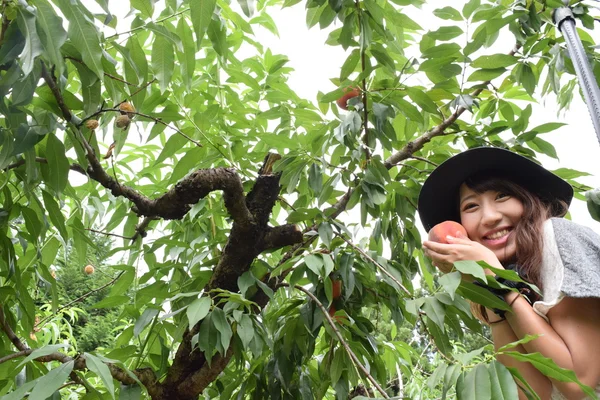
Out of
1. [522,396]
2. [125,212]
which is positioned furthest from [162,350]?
[522,396]

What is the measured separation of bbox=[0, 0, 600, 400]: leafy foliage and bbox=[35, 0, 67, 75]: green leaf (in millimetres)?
77

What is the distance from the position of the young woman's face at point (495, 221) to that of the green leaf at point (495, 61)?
350mm

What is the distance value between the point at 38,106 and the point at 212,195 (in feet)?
2.23

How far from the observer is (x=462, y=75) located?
1.21 meters

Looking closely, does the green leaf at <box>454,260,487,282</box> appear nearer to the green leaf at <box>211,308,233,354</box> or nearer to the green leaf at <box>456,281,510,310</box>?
the green leaf at <box>456,281,510,310</box>

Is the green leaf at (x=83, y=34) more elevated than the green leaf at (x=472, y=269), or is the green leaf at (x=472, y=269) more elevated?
the green leaf at (x=83, y=34)

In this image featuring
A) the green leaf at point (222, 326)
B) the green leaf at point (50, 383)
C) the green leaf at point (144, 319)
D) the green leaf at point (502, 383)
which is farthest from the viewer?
the green leaf at point (144, 319)

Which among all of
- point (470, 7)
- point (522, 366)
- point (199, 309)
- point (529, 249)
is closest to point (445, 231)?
point (529, 249)

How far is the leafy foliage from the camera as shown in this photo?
961 mm

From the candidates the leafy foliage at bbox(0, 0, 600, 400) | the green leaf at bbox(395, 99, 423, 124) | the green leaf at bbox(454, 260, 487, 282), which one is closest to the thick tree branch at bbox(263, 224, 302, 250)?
the leafy foliage at bbox(0, 0, 600, 400)

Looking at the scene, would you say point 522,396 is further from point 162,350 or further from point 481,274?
point 162,350

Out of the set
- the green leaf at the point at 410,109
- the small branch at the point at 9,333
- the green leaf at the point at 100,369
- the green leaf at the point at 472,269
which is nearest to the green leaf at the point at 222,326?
the green leaf at the point at 100,369

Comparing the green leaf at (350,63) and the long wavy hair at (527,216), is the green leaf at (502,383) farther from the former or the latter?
the green leaf at (350,63)

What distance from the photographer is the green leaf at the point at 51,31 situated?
71 centimetres
